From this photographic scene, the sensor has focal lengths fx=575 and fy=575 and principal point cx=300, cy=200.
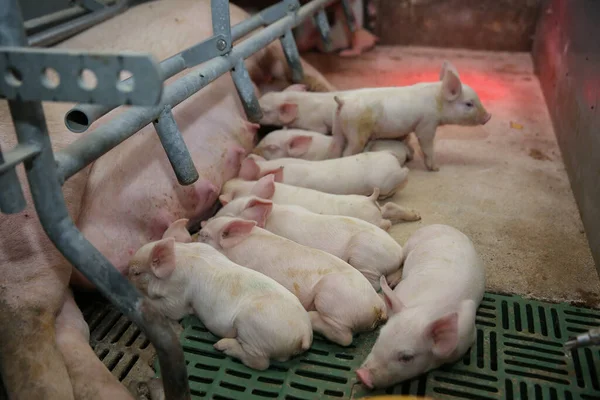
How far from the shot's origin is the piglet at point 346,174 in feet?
8.75

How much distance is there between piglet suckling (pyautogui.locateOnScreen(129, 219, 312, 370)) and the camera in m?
1.76

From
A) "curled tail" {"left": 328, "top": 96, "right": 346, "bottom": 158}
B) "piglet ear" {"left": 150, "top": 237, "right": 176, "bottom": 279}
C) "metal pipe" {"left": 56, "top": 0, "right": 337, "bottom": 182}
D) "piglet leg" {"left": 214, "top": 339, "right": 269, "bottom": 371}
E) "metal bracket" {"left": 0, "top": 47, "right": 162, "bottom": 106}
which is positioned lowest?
A: "curled tail" {"left": 328, "top": 96, "right": 346, "bottom": 158}

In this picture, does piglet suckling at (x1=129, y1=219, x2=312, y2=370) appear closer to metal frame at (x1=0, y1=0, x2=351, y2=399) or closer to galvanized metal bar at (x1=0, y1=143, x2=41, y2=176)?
metal frame at (x1=0, y1=0, x2=351, y2=399)

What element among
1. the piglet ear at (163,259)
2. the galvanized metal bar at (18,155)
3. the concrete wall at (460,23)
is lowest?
the concrete wall at (460,23)

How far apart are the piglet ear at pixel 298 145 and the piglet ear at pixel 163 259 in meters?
1.19

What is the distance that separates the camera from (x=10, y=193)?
1271mm

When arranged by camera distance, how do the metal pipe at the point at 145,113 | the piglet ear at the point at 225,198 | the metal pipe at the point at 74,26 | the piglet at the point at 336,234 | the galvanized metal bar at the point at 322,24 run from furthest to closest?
the galvanized metal bar at the point at 322,24 → the metal pipe at the point at 74,26 → the piglet ear at the point at 225,198 → the piglet at the point at 336,234 → the metal pipe at the point at 145,113

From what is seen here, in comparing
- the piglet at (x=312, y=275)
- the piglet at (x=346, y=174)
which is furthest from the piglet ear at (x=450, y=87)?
the piglet at (x=312, y=275)

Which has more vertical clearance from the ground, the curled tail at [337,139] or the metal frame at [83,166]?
the metal frame at [83,166]

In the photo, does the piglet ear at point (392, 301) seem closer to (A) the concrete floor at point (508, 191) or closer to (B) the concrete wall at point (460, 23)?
(A) the concrete floor at point (508, 191)

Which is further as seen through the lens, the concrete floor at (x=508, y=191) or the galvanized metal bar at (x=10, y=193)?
the concrete floor at (x=508, y=191)

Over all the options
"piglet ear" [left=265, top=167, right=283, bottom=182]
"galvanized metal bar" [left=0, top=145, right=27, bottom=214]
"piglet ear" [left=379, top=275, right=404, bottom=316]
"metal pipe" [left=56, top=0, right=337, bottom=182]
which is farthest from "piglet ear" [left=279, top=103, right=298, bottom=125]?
"galvanized metal bar" [left=0, top=145, right=27, bottom=214]

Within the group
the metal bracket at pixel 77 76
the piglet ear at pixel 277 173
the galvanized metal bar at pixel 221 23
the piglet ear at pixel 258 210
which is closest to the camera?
the metal bracket at pixel 77 76

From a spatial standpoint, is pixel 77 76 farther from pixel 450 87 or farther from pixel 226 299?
pixel 450 87
